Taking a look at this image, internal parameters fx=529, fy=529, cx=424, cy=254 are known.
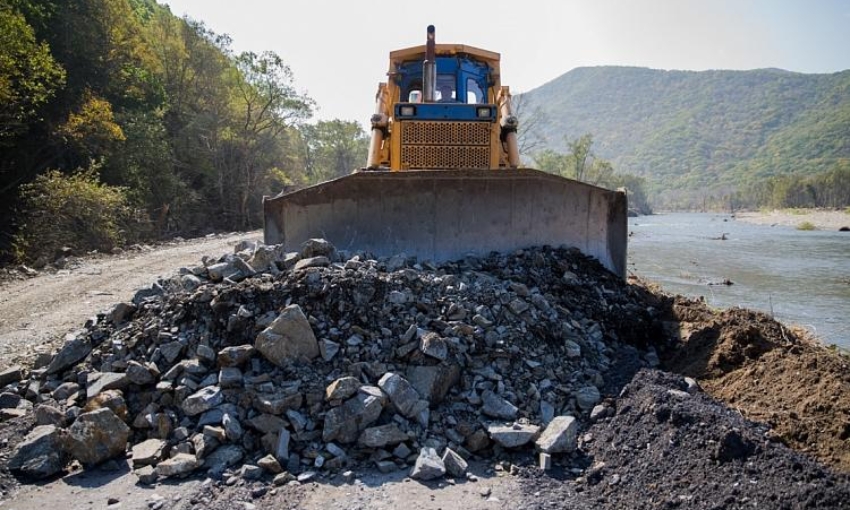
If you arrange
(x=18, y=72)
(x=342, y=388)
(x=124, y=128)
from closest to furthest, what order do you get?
(x=342, y=388) → (x=18, y=72) → (x=124, y=128)

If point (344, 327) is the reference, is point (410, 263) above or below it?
above

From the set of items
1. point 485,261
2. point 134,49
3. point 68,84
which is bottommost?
point 485,261

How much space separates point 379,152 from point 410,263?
8.73 ft

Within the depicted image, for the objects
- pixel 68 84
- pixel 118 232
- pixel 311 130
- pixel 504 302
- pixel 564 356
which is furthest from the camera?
pixel 311 130

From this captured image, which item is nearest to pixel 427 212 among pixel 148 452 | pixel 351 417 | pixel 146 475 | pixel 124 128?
pixel 351 417

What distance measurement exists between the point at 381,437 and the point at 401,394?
305 mm

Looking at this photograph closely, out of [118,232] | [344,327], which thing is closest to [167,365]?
[344,327]

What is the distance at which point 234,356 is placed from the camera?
3521mm

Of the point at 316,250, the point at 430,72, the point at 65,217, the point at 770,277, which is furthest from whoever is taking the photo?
the point at 770,277

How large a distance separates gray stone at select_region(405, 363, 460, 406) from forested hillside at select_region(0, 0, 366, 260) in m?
9.62

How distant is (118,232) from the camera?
12430 millimetres

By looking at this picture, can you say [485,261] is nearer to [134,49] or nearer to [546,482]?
[546,482]

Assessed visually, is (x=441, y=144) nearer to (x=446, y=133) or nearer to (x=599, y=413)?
(x=446, y=133)

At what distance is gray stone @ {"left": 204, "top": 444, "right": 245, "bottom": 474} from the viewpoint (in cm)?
300
